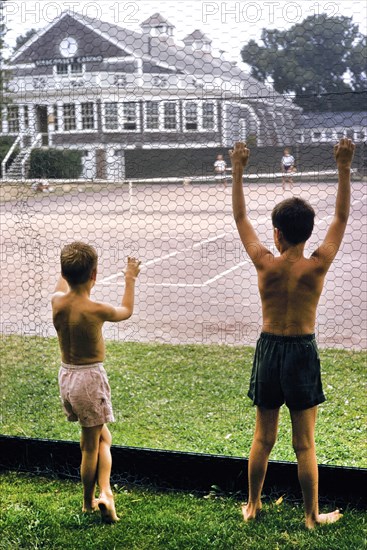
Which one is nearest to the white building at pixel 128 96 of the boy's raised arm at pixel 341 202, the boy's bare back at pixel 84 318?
the boy's raised arm at pixel 341 202

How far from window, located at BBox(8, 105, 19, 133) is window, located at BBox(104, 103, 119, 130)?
55cm

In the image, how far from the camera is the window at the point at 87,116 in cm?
412

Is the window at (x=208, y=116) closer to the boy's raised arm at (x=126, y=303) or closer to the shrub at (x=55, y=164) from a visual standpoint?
the shrub at (x=55, y=164)

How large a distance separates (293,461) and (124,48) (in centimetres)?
211

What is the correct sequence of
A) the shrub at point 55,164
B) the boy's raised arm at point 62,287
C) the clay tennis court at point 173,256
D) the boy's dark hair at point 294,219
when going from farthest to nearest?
1. the shrub at point 55,164
2. the clay tennis court at point 173,256
3. the boy's raised arm at point 62,287
4. the boy's dark hair at point 294,219

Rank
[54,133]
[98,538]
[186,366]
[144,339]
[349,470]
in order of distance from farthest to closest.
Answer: [186,366] < [144,339] < [54,133] < [349,470] < [98,538]

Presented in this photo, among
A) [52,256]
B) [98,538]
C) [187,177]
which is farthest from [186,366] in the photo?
[98,538]

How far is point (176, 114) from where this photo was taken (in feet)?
12.9

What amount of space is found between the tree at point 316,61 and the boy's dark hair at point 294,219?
0.74 m

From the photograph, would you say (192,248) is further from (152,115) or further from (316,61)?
(316,61)

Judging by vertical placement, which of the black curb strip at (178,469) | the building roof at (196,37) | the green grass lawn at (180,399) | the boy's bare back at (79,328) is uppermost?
the building roof at (196,37)

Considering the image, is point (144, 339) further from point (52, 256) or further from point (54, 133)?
point (54, 133)

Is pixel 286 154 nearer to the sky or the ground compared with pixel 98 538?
nearer to the sky

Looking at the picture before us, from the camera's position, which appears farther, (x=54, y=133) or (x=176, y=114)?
(x=54, y=133)
